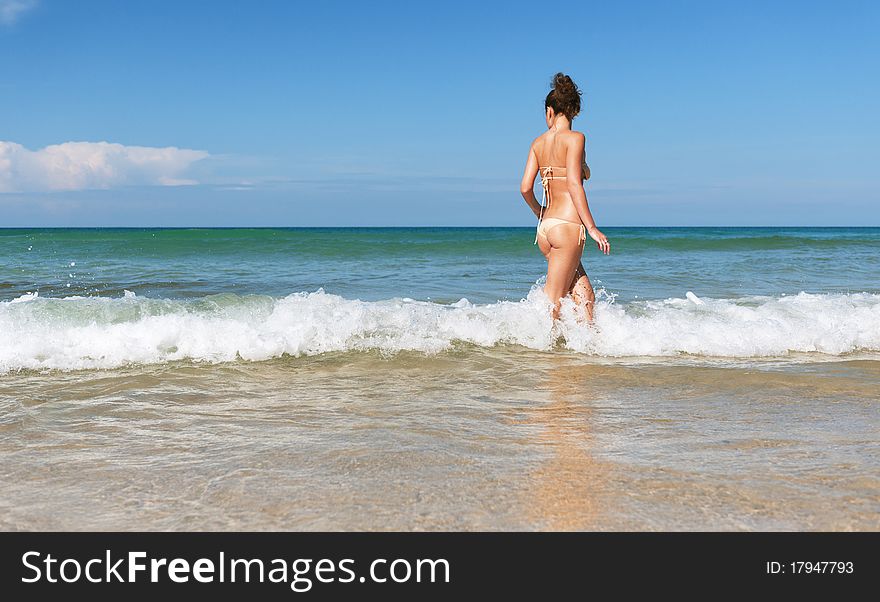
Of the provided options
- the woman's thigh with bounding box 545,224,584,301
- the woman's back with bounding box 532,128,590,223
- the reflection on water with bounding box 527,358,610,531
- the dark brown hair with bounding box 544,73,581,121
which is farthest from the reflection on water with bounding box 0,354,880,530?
the dark brown hair with bounding box 544,73,581,121

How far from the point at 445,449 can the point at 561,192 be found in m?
3.01

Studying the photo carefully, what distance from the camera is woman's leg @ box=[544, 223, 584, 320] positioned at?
5.46 meters

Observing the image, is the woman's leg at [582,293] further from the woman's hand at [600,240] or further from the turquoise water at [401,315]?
the woman's hand at [600,240]

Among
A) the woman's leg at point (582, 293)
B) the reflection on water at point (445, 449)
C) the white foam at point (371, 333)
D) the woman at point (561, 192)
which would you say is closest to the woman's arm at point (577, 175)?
the woman at point (561, 192)

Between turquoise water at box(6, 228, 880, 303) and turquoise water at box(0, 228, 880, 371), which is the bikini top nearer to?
turquoise water at box(0, 228, 880, 371)

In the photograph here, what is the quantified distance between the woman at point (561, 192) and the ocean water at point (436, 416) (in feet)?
0.95

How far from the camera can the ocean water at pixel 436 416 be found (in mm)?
2312

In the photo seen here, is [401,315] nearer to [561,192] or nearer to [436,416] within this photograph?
[561,192]

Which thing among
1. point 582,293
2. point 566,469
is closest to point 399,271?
point 582,293

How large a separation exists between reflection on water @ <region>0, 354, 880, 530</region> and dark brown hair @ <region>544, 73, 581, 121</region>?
74.3 inches

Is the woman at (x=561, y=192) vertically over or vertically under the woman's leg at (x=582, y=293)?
over

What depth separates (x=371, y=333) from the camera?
19.0 ft
